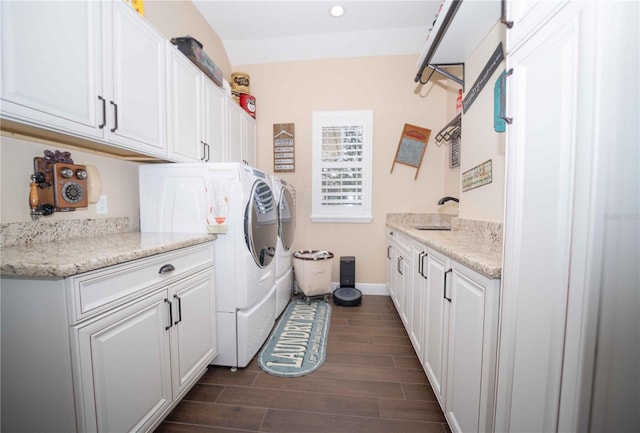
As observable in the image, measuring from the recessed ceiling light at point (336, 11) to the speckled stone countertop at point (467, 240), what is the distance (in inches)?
86.8

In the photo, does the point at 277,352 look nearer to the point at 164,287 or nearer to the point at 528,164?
the point at 164,287

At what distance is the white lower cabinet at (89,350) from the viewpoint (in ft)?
2.54

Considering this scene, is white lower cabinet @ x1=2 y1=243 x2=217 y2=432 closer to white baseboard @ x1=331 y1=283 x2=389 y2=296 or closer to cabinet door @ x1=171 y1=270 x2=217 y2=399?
cabinet door @ x1=171 y1=270 x2=217 y2=399

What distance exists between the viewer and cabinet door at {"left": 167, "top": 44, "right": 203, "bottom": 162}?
1.59m

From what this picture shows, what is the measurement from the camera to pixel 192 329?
1.32 metres

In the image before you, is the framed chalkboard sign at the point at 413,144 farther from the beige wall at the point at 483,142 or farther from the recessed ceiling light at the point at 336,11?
the recessed ceiling light at the point at 336,11

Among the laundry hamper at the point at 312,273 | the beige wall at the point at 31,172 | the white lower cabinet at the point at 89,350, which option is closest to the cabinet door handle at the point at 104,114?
the beige wall at the point at 31,172

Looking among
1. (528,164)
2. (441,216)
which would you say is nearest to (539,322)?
(528,164)

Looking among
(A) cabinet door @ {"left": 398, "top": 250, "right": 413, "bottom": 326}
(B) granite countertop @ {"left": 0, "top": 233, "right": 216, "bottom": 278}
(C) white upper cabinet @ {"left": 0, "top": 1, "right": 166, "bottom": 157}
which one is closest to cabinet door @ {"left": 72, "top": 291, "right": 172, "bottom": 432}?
(B) granite countertop @ {"left": 0, "top": 233, "right": 216, "bottom": 278}

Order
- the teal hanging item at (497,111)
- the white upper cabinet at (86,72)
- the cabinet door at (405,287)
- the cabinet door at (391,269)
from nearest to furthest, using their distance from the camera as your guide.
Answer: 1. the white upper cabinet at (86,72)
2. the teal hanging item at (497,111)
3. the cabinet door at (405,287)
4. the cabinet door at (391,269)

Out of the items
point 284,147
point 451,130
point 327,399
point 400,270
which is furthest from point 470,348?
point 284,147

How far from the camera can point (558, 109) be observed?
0.58 m

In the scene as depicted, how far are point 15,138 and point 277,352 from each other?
1827 millimetres

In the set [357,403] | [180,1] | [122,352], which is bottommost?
[357,403]
